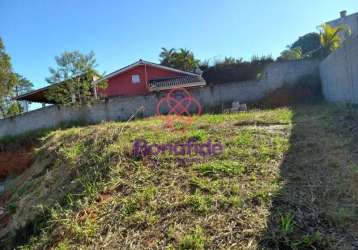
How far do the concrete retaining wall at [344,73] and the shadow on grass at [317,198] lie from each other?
3279 mm

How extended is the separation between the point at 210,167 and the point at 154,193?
0.81 m

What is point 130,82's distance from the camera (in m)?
17.6

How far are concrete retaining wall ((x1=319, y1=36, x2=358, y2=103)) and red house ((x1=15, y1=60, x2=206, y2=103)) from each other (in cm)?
797

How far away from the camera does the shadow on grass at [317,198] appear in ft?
6.93

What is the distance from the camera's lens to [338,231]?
2.19m

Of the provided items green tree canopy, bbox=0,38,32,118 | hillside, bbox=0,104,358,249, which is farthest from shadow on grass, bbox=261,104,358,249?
green tree canopy, bbox=0,38,32,118

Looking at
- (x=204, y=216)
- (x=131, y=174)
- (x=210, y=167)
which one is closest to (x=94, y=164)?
(x=131, y=174)

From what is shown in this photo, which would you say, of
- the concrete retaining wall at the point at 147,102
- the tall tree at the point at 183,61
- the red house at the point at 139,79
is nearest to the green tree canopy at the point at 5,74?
the red house at the point at 139,79

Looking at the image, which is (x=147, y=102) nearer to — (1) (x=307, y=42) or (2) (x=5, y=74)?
(2) (x=5, y=74)

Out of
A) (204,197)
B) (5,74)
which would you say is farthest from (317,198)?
(5,74)

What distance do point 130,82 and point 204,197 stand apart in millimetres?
15477

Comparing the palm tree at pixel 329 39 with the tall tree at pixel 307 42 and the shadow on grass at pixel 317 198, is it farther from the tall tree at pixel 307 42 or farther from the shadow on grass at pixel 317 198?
the tall tree at pixel 307 42

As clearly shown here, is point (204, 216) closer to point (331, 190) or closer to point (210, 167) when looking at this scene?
point (210, 167)

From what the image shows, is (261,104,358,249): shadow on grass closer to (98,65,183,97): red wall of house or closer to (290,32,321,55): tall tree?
(98,65,183,97): red wall of house
